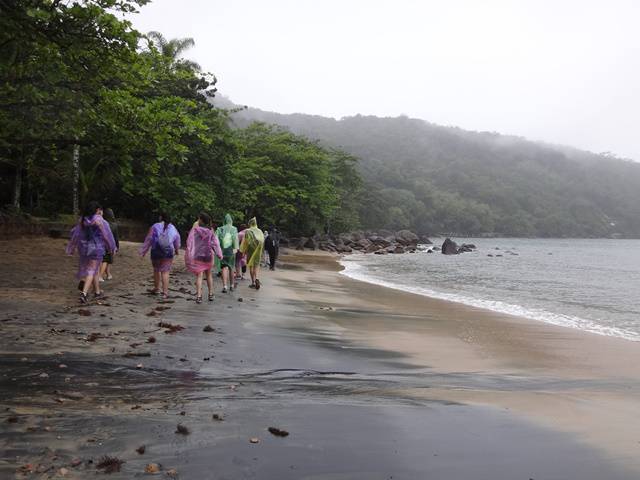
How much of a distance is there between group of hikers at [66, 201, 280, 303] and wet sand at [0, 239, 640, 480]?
2.24 ft

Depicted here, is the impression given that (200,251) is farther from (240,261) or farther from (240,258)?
(240,261)

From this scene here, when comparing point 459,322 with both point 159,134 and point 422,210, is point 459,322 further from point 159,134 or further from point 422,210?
→ point 422,210

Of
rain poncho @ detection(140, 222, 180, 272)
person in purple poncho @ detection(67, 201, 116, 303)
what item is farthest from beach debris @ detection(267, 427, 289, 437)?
rain poncho @ detection(140, 222, 180, 272)

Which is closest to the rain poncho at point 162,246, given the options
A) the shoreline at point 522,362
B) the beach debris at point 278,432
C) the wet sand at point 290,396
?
the wet sand at point 290,396

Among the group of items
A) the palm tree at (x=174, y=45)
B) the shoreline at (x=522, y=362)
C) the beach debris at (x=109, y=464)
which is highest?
the palm tree at (x=174, y=45)

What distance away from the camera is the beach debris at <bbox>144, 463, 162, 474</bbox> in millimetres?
3195

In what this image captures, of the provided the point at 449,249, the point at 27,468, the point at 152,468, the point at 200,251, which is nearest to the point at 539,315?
the point at 200,251

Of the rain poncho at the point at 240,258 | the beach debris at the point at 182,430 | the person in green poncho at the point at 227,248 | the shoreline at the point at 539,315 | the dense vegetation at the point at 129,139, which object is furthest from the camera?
the rain poncho at the point at 240,258

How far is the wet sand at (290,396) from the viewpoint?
3.52 meters

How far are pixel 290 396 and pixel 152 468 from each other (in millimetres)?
1875

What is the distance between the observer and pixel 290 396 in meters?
4.94

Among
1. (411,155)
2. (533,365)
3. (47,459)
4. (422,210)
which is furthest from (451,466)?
(411,155)

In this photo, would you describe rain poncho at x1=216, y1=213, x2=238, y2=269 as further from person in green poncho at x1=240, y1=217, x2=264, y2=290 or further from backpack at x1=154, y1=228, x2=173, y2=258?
backpack at x1=154, y1=228, x2=173, y2=258

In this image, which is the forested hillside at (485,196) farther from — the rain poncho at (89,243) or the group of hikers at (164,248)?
the rain poncho at (89,243)
